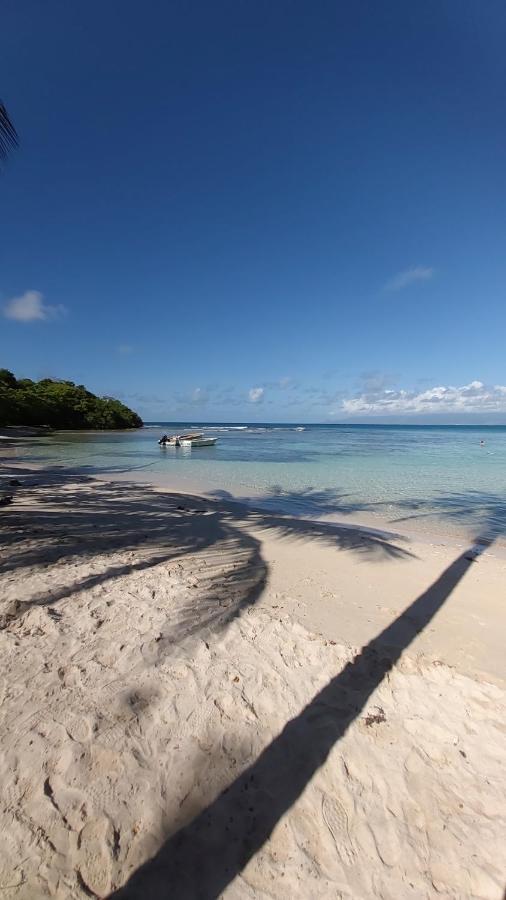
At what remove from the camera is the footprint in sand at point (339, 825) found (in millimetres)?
2020

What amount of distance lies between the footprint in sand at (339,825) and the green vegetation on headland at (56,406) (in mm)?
59172

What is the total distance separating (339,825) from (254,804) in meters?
0.48

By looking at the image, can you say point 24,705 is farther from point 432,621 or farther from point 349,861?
point 432,621

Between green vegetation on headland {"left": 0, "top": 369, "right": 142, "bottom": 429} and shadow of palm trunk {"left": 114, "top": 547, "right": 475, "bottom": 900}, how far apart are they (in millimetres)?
58616

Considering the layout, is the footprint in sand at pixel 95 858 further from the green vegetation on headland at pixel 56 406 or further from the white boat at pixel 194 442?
the green vegetation on headland at pixel 56 406

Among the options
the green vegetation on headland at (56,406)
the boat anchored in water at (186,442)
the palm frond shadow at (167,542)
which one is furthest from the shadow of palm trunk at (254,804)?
the green vegetation on headland at (56,406)

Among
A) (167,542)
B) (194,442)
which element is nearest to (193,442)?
(194,442)

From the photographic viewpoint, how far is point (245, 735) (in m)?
2.70

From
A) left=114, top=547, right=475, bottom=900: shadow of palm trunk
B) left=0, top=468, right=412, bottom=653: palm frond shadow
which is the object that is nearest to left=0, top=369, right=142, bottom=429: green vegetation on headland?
left=0, top=468, right=412, bottom=653: palm frond shadow

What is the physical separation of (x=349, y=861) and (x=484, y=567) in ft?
19.0

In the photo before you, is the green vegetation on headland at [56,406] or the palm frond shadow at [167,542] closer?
the palm frond shadow at [167,542]

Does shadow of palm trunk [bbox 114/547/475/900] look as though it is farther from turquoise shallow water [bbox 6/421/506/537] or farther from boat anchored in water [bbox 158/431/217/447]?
boat anchored in water [bbox 158/431/217/447]

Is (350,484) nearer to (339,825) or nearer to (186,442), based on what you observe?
(339,825)

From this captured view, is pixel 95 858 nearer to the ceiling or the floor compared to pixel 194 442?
nearer to the floor
